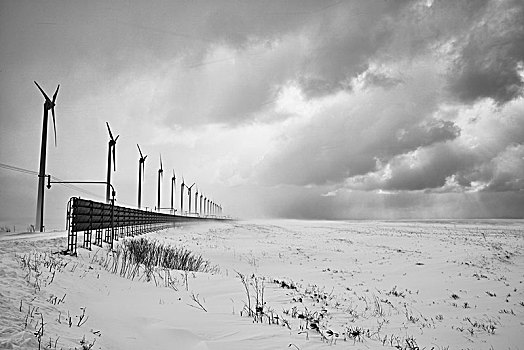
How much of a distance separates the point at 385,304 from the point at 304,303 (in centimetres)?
477

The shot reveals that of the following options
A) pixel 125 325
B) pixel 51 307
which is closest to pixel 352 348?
pixel 125 325

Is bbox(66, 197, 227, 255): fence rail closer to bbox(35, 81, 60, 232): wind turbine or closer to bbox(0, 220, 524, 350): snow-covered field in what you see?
bbox(0, 220, 524, 350): snow-covered field

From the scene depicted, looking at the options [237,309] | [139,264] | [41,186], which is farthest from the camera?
[41,186]

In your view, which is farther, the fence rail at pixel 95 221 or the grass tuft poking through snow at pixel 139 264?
the fence rail at pixel 95 221

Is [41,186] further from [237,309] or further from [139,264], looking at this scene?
[237,309]

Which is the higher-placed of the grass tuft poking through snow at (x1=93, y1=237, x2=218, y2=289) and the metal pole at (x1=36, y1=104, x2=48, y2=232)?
the metal pole at (x1=36, y1=104, x2=48, y2=232)

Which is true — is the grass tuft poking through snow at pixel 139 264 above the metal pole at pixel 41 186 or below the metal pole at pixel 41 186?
below

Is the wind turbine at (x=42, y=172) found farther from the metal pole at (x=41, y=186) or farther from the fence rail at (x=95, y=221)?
the fence rail at (x=95, y=221)

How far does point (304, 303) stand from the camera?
11.7 metres

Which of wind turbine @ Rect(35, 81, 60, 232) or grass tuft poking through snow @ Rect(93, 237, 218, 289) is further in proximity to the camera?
wind turbine @ Rect(35, 81, 60, 232)

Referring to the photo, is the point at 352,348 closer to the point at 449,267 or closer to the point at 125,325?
the point at 125,325

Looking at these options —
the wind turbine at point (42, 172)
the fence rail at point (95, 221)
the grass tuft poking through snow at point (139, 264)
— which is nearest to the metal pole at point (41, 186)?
the wind turbine at point (42, 172)

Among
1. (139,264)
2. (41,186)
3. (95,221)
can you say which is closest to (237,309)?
(139,264)

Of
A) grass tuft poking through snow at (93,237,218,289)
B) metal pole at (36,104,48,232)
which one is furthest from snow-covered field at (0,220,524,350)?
metal pole at (36,104,48,232)
